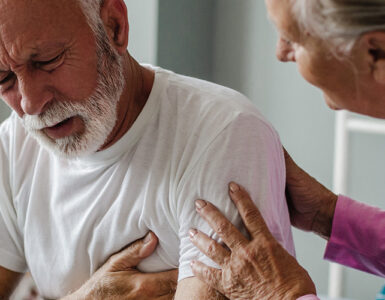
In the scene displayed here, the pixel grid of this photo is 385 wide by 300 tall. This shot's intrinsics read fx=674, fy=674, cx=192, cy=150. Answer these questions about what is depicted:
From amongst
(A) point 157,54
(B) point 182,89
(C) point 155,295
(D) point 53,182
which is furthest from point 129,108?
(A) point 157,54

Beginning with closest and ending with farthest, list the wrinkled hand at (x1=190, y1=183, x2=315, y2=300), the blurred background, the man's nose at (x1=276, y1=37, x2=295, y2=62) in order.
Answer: the man's nose at (x1=276, y1=37, x2=295, y2=62)
the wrinkled hand at (x1=190, y1=183, x2=315, y2=300)
the blurred background

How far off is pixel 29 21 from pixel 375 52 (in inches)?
27.4

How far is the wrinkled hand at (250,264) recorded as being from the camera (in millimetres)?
1307

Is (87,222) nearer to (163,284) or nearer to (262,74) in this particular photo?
(163,284)

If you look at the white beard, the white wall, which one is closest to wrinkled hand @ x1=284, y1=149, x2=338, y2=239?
the white beard

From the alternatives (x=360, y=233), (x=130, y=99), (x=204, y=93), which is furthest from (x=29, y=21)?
(x=360, y=233)

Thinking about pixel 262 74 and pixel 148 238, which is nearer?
pixel 148 238

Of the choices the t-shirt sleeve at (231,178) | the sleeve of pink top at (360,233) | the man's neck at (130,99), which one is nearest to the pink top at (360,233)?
the sleeve of pink top at (360,233)

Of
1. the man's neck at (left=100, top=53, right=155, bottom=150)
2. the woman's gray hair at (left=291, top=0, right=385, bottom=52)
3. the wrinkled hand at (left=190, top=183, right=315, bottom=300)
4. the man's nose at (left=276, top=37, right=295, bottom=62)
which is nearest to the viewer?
the woman's gray hair at (left=291, top=0, right=385, bottom=52)

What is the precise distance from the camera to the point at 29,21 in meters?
1.34

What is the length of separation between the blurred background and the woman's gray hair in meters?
1.96

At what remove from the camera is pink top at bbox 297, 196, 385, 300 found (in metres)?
1.59

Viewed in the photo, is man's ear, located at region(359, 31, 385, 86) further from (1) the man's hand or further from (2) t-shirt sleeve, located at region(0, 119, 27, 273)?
(2) t-shirt sleeve, located at region(0, 119, 27, 273)

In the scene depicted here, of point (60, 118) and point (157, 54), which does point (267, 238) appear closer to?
point (60, 118)
